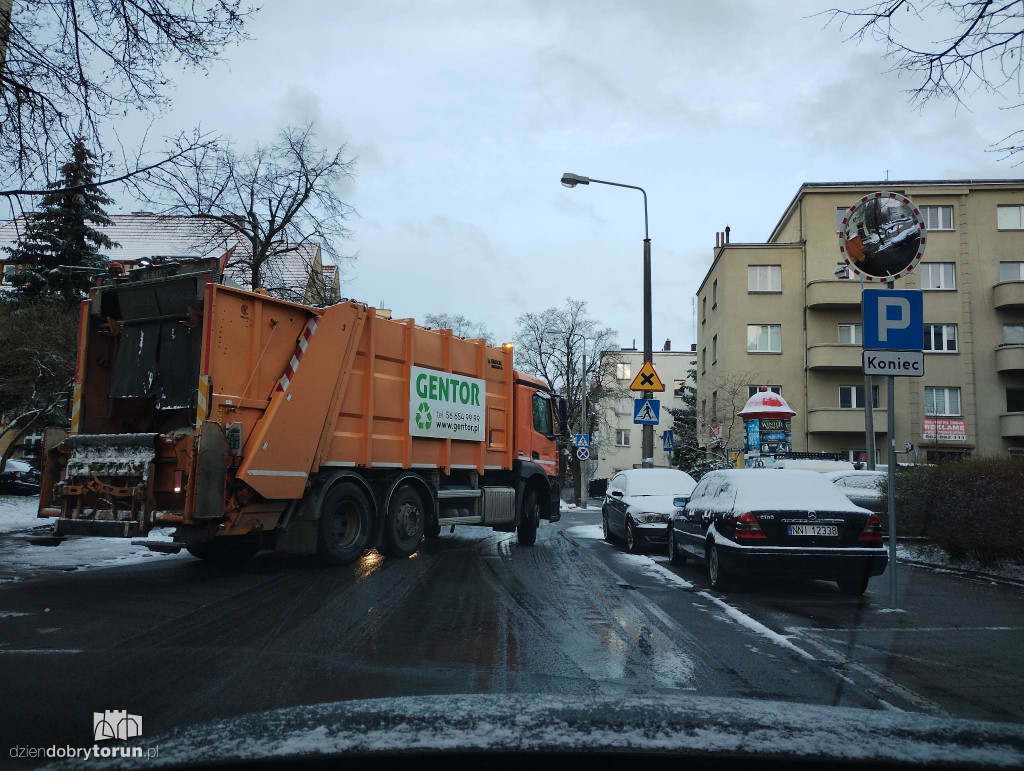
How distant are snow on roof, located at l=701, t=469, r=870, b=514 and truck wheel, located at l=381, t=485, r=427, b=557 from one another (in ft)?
14.1

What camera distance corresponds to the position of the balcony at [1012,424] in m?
35.0

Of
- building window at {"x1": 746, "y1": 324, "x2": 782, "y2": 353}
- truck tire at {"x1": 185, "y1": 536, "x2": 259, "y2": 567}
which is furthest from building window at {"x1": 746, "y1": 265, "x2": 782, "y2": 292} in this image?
truck tire at {"x1": 185, "y1": 536, "x2": 259, "y2": 567}

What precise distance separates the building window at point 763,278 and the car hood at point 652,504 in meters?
26.2

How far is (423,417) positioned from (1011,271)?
113 ft

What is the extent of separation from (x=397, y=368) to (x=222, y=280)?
2983 mm

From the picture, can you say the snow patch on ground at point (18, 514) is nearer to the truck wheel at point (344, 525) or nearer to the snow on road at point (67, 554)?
the snow on road at point (67, 554)

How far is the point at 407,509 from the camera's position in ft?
38.8

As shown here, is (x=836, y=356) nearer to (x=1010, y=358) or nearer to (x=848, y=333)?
(x=848, y=333)

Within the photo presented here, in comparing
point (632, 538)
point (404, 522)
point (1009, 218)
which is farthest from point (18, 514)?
point (1009, 218)

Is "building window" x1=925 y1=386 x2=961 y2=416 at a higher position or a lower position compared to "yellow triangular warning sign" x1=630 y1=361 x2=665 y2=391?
higher

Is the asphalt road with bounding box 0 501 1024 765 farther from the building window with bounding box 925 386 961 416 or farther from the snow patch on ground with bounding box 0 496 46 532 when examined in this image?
the building window with bounding box 925 386 961 416

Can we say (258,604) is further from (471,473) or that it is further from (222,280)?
(471,473)

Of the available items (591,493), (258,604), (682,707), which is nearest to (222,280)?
(258,604)

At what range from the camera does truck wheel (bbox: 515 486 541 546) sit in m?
14.8
